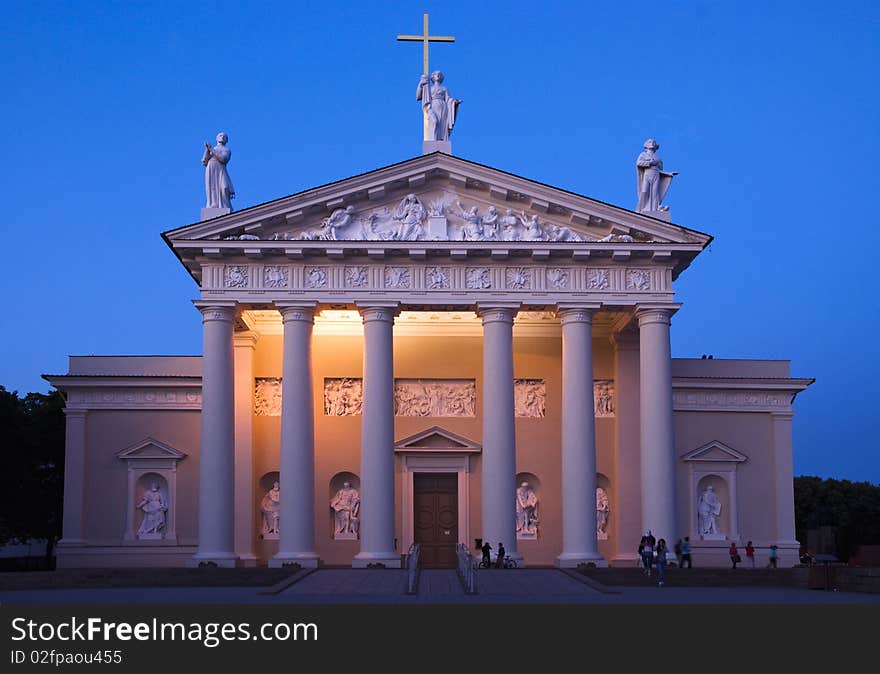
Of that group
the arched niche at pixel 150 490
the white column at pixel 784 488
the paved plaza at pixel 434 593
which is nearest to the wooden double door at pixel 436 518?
the paved plaza at pixel 434 593

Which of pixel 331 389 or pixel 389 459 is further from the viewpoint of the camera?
pixel 331 389

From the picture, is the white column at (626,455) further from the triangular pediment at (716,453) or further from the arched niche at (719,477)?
the triangular pediment at (716,453)

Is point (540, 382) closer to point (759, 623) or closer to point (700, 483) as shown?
point (700, 483)

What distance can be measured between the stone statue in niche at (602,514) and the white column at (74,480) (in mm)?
16423

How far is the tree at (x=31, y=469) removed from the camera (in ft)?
157

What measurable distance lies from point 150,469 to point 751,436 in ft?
64.5

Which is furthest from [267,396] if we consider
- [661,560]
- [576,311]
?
[661,560]

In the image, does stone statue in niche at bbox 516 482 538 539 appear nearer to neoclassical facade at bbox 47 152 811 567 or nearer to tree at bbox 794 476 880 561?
neoclassical facade at bbox 47 152 811 567

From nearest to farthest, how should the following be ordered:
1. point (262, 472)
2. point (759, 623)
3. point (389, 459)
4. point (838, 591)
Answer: point (759, 623)
point (838, 591)
point (389, 459)
point (262, 472)

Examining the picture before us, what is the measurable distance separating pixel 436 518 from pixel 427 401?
3771 mm

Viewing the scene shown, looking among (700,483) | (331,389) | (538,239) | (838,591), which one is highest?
(538,239)

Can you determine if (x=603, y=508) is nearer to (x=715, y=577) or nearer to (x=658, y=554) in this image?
(x=715, y=577)

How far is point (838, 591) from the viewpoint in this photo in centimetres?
3141

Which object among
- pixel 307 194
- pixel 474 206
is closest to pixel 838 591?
pixel 474 206
